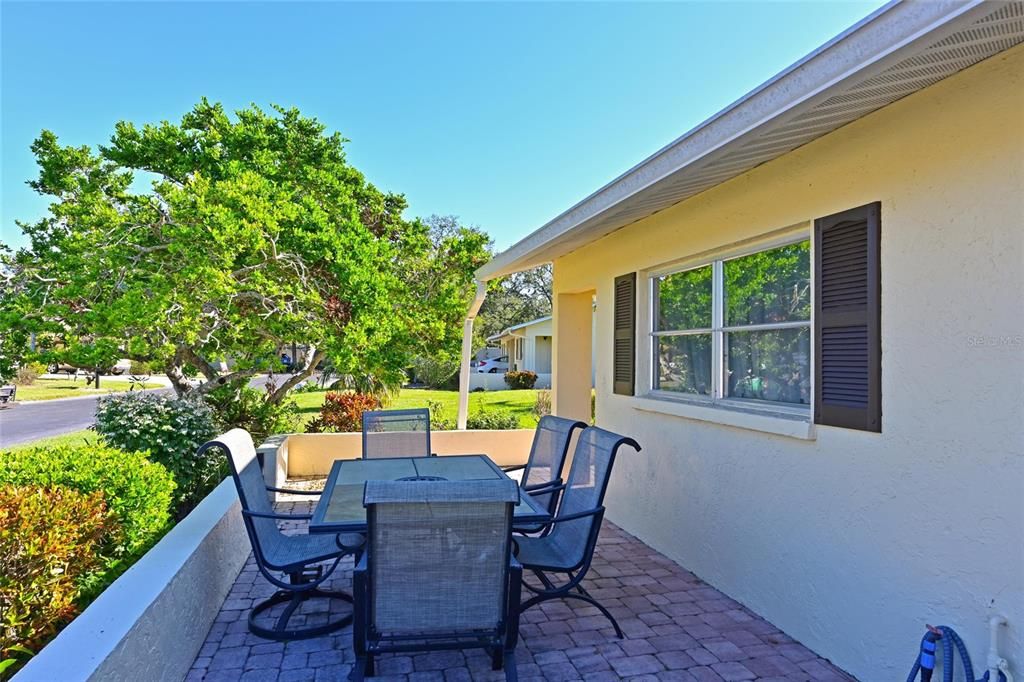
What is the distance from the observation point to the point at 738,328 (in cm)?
459

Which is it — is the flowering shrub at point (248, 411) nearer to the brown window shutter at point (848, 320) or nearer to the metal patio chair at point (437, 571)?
the metal patio chair at point (437, 571)

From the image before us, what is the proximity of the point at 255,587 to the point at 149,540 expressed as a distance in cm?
85

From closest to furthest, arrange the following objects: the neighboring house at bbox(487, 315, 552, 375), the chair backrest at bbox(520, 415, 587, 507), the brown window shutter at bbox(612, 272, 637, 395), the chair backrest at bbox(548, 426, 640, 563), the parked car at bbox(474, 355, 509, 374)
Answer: the chair backrest at bbox(548, 426, 640, 563) < the chair backrest at bbox(520, 415, 587, 507) < the brown window shutter at bbox(612, 272, 637, 395) < the neighboring house at bbox(487, 315, 552, 375) < the parked car at bbox(474, 355, 509, 374)

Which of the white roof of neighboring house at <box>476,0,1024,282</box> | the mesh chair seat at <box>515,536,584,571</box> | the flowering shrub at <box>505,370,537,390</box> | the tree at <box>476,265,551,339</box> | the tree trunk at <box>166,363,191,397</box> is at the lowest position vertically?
the flowering shrub at <box>505,370,537,390</box>

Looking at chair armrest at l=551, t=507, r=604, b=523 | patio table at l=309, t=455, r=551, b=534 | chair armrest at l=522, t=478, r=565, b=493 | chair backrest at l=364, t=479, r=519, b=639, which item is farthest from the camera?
chair armrest at l=522, t=478, r=565, b=493

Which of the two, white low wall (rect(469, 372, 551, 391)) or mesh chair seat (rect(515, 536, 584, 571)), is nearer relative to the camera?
mesh chair seat (rect(515, 536, 584, 571))

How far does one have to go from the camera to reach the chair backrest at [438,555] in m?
2.81

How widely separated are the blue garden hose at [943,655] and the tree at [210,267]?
7.07 meters

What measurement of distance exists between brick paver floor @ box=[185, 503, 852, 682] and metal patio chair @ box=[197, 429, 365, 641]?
0.12m

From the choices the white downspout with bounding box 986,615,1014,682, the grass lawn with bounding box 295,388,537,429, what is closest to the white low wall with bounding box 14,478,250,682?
the white downspout with bounding box 986,615,1014,682

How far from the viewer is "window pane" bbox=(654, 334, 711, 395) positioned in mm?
5105

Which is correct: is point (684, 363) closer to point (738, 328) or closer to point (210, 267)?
point (738, 328)

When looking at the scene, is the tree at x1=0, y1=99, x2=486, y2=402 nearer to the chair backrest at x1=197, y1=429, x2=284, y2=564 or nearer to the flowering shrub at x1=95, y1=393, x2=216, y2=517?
the flowering shrub at x1=95, y1=393, x2=216, y2=517

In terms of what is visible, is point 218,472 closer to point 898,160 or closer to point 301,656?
point 301,656
